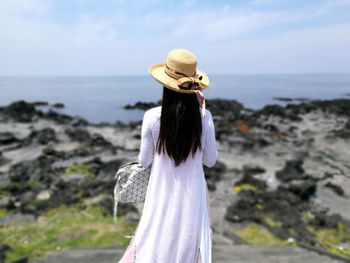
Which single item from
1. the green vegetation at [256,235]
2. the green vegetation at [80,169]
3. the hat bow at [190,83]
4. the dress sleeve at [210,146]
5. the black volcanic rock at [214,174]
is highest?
the hat bow at [190,83]

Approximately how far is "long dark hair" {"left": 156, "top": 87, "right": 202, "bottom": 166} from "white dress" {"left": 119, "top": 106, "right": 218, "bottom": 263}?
2.5 inches

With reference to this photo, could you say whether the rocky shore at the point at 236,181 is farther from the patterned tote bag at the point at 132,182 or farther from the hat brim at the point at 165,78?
the hat brim at the point at 165,78

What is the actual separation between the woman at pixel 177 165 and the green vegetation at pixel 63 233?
3330mm

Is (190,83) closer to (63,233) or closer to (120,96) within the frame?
(63,233)

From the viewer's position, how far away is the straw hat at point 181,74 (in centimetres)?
225

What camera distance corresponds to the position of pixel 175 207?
239 cm

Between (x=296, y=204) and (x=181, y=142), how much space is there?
27.5ft

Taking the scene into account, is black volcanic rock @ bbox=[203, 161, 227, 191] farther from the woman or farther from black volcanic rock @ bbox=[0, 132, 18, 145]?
black volcanic rock @ bbox=[0, 132, 18, 145]

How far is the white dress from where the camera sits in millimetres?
2389

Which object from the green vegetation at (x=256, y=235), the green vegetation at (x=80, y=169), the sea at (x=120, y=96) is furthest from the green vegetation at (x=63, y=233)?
the green vegetation at (x=80, y=169)

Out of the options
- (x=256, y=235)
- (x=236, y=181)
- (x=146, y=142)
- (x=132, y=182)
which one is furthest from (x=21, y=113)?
(x=146, y=142)

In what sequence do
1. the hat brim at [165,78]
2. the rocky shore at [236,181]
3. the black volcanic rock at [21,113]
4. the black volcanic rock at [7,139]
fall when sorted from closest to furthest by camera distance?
the hat brim at [165,78] → the rocky shore at [236,181] → the black volcanic rock at [7,139] → the black volcanic rock at [21,113]

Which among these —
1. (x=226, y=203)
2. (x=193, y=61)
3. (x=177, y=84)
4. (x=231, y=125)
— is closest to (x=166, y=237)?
(x=177, y=84)

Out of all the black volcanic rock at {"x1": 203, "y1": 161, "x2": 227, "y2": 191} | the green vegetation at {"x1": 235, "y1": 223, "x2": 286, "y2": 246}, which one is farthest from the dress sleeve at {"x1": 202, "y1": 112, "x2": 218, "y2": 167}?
the black volcanic rock at {"x1": 203, "y1": 161, "x2": 227, "y2": 191}
